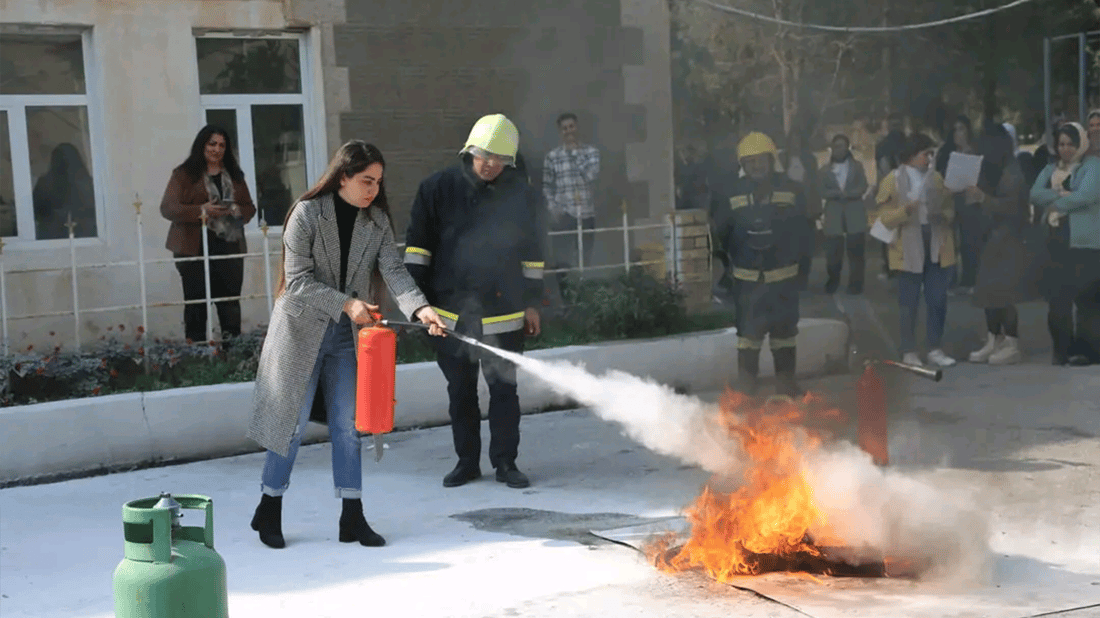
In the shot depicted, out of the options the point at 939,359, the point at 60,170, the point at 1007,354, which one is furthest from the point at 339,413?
the point at 1007,354

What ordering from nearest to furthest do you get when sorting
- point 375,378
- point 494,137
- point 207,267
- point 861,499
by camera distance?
point 861,499
point 375,378
point 494,137
point 207,267

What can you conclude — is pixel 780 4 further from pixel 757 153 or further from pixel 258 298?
pixel 258 298

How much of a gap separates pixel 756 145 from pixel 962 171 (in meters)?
2.65

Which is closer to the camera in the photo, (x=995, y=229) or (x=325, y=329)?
(x=325, y=329)

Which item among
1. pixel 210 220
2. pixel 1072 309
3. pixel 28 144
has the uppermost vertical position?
pixel 28 144

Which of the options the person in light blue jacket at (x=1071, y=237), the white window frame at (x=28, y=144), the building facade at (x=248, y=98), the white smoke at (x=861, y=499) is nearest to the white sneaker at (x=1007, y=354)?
the person in light blue jacket at (x=1071, y=237)

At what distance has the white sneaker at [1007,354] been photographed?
33.6 feet

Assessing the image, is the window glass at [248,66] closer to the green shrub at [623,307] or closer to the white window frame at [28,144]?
the white window frame at [28,144]

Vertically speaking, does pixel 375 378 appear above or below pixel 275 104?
below

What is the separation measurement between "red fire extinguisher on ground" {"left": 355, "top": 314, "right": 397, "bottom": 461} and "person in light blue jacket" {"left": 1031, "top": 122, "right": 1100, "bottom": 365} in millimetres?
6085

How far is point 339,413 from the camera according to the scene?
5.95 metres

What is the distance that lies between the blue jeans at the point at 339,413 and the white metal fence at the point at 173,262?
2746mm

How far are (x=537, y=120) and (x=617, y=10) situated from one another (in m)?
0.95

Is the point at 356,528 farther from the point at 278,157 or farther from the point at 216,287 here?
the point at 278,157
